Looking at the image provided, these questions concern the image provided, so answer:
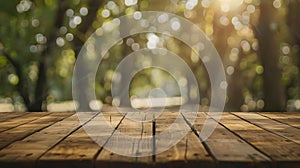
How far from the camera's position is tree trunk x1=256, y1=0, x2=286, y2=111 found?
6.83 meters

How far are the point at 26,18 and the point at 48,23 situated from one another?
1.10 meters

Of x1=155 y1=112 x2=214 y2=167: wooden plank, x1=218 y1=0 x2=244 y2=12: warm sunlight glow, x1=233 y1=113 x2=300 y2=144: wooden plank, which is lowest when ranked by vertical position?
x1=155 y1=112 x2=214 y2=167: wooden plank

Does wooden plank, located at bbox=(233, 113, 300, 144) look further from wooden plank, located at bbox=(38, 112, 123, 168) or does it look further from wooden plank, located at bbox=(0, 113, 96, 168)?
wooden plank, located at bbox=(0, 113, 96, 168)

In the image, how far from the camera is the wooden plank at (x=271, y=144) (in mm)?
1629

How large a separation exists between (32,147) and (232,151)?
2.87ft

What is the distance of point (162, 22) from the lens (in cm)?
1277

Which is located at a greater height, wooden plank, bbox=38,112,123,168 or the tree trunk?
the tree trunk

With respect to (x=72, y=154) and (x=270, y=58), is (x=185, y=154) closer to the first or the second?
(x=72, y=154)

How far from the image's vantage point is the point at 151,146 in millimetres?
1922

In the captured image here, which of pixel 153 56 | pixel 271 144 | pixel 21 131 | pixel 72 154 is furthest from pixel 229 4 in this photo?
pixel 72 154

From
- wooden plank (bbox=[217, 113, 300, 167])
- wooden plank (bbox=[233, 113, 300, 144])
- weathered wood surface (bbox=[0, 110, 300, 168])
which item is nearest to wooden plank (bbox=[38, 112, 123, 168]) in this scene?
weathered wood surface (bbox=[0, 110, 300, 168])

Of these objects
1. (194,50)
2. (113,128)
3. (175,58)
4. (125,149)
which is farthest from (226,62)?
(125,149)

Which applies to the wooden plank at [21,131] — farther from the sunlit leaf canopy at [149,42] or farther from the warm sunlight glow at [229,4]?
the warm sunlight glow at [229,4]

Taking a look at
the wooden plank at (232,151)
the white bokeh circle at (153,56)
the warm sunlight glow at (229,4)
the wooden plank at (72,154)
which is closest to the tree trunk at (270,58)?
the white bokeh circle at (153,56)
